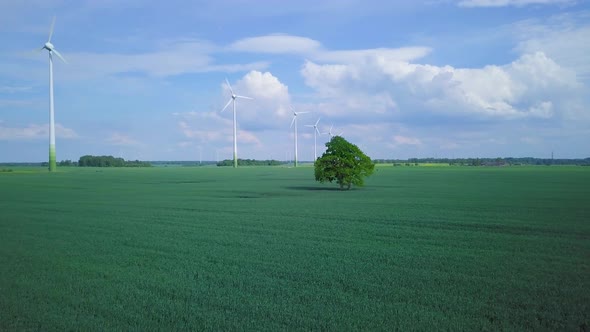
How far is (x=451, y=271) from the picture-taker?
15867 millimetres

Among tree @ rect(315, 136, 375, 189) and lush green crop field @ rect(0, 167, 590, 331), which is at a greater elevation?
tree @ rect(315, 136, 375, 189)

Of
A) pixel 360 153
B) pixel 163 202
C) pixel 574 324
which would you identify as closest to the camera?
pixel 574 324

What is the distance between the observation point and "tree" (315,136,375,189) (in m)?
59.0

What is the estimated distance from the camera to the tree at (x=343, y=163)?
59047mm

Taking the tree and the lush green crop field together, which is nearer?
the lush green crop field

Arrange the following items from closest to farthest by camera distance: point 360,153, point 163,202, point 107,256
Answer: point 107,256
point 163,202
point 360,153

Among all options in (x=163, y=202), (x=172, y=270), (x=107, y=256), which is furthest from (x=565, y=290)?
(x=163, y=202)

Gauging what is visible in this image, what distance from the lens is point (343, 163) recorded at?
59.3 metres

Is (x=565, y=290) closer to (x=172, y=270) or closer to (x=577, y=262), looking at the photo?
(x=577, y=262)

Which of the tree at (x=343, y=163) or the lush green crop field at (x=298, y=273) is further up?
the tree at (x=343, y=163)

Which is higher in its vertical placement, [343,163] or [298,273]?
[343,163]

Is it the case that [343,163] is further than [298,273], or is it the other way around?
[343,163]

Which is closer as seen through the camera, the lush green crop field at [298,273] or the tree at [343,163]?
the lush green crop field at [298,273]

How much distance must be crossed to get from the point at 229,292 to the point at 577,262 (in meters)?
11.9
